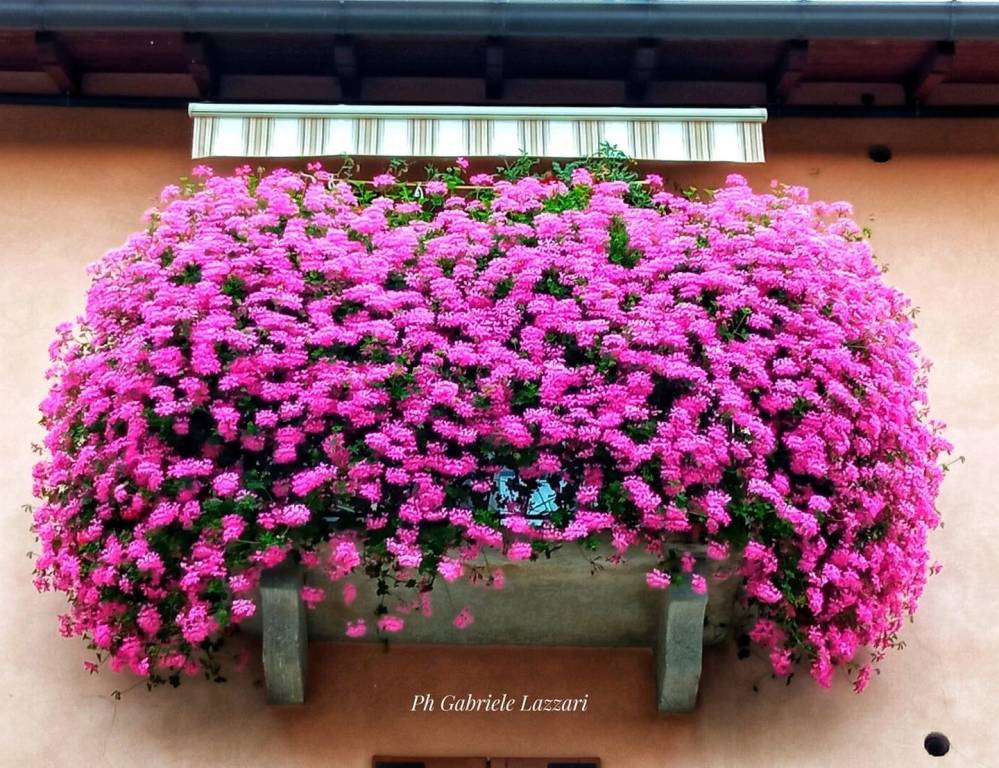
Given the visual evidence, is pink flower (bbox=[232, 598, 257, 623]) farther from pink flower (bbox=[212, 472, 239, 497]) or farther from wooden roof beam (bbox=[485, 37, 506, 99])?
wooden roof beam (bbox=[485, 37, 506, 99])

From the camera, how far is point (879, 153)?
26.8ft

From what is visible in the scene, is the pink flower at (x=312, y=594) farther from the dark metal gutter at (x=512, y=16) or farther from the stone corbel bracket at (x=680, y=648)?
the dark metal gutter at (x=512, y=16)

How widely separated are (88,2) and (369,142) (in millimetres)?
1635

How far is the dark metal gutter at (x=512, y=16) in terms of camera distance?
24.6 feet

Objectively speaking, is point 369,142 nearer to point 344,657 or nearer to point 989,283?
point 344,657

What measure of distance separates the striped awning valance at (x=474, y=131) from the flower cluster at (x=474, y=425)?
1.22 m

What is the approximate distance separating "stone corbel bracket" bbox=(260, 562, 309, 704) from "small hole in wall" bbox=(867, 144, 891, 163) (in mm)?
4166

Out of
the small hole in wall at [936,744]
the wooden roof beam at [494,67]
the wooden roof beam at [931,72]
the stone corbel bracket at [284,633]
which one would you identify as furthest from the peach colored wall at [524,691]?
the wooden roof beam at [494,67]

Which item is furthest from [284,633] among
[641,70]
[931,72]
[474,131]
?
[931,72]

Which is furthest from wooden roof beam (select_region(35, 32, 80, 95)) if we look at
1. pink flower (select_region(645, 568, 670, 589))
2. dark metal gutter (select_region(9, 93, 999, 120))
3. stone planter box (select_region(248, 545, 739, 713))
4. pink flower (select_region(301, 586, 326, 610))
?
pink flower (select_region(645, 568, 670, 589))

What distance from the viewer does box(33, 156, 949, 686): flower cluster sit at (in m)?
5.89

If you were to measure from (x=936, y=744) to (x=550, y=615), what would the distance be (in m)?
1.86

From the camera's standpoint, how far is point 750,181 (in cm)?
809

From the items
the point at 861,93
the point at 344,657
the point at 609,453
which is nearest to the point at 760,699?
the point at 609,453
